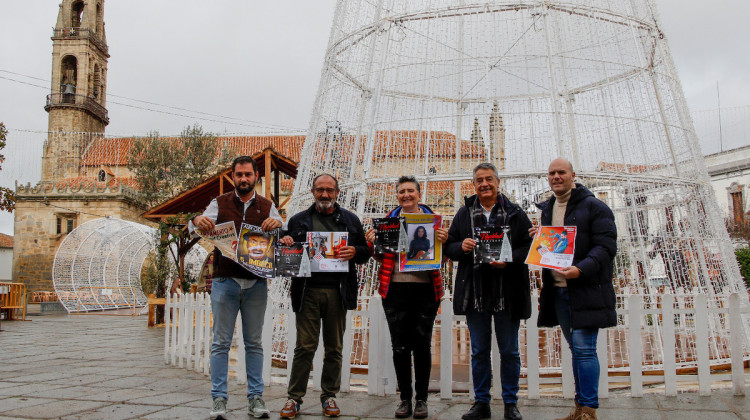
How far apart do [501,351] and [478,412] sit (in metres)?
0.40

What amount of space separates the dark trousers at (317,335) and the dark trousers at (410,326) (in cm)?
37

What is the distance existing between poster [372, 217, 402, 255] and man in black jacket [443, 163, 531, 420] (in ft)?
1.16

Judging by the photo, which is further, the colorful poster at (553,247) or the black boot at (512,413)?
the black boot at (512,413)

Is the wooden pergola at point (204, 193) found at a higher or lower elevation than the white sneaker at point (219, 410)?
higher

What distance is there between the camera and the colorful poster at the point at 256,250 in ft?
11.7

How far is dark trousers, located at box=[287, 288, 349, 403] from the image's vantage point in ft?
12.0

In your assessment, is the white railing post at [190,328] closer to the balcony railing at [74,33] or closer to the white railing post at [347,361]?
the white railing post at [347,361]

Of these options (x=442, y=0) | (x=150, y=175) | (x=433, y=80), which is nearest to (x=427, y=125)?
(x=433, y=80)

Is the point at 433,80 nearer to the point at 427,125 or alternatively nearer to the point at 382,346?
the point at 427,125

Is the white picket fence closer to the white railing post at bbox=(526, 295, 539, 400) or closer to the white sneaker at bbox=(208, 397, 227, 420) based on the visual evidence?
the white railing post at bbox=(526, 295, 539, 400)

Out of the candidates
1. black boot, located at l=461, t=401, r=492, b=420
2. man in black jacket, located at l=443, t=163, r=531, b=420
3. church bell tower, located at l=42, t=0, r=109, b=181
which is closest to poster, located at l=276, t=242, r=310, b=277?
man in black jacket, located at l=443, t=163, r=531, b=420

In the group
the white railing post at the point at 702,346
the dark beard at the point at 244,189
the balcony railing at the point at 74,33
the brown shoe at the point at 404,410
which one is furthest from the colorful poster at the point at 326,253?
the balcony railing at the point at 74,33

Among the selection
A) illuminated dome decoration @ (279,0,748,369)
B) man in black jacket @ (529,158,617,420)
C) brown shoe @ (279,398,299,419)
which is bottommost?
brown shoe @ (279,398,299,419)

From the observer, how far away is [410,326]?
11.9 ft
